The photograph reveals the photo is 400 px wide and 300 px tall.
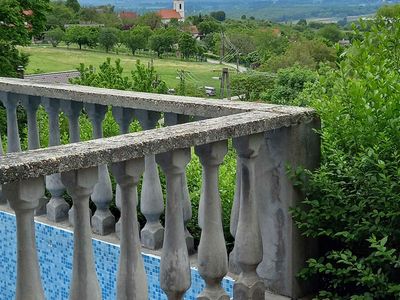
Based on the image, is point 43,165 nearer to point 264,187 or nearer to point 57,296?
point 264,187

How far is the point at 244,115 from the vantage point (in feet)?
12.8

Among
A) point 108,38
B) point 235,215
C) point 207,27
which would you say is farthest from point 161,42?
point 235,215

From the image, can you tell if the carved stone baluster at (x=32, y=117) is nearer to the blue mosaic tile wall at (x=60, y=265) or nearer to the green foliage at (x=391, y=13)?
the blue mosaic tile wall at (x=60, y=265)

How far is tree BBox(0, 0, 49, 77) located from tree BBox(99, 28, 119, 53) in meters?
106

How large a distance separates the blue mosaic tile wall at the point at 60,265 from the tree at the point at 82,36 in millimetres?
130517

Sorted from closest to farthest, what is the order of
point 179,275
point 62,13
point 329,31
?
point 179,275, point 329,31, point 62,13

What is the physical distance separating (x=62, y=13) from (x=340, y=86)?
153 meters

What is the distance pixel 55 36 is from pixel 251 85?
68.6 m

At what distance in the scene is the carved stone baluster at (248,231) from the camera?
3.81 m

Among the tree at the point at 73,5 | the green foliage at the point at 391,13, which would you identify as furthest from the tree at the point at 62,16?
the green foliage at the point at 391,13

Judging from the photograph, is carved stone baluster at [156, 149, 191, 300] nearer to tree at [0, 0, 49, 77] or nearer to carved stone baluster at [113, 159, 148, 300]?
carved stone baluster at [113, 159, 148, 300]

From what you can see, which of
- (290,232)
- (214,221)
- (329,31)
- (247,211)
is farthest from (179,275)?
(329,31)

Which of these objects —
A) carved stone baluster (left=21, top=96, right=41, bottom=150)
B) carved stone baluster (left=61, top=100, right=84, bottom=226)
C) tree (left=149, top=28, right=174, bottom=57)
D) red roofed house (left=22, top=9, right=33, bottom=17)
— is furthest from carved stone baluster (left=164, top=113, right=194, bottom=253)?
tree (left=149, top=28, right=174, bottom=57)

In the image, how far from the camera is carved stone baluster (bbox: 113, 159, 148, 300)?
3121mm
